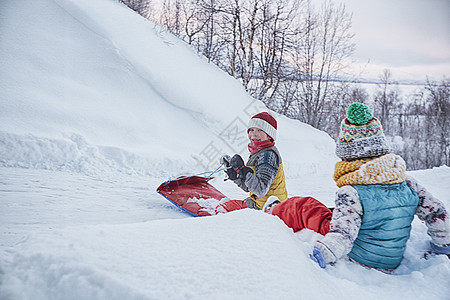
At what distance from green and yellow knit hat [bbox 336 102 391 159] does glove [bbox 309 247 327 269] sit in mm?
639

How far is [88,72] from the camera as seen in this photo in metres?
6.24

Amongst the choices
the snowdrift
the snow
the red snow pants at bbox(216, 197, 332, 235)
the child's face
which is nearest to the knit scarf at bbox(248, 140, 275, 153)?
the child's face

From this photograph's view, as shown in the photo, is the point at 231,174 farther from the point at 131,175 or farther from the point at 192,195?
the point at 131,175

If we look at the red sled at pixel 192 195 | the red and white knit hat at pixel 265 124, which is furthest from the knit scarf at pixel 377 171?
the red sled at pixel 192 195

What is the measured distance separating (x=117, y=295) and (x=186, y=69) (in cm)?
747

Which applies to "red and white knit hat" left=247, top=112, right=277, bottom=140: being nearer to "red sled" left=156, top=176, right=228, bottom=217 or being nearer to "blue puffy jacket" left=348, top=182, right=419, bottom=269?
"red sled" left=156, top=176, right=228, bottom=217

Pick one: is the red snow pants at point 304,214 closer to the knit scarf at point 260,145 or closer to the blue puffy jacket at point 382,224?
the blue puffy jacket at point 382,224

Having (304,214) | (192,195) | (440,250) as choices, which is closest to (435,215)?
(440,250)

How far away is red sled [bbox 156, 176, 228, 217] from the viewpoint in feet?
10.4

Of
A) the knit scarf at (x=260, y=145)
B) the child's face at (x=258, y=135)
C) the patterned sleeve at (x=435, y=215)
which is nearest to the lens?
the patterned sleeve at (x=435, y=215)

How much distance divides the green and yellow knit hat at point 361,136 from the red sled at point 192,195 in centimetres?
162

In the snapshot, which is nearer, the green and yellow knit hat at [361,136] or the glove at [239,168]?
the green and yellow knit hat at [361,136]

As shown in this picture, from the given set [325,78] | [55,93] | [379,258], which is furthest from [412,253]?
[325,78]

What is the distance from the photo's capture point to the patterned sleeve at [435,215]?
1788mm
